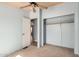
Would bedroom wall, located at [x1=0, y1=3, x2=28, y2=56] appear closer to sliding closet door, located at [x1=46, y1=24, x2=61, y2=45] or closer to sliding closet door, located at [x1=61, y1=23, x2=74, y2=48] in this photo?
sliding closet door, located at [x1=46, y1=24, x2=61, y2=45]

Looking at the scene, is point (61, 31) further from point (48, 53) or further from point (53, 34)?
point (48, 53)

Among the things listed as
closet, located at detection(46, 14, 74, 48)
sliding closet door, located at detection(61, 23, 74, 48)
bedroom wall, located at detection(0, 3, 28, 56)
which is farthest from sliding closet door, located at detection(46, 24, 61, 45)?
bedroom wall, located at detection(0, 3, 28, 56)

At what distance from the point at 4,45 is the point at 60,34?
107 inches

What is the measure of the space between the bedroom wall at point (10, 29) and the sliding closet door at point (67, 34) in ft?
7.18

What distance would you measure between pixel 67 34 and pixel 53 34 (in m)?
0.84

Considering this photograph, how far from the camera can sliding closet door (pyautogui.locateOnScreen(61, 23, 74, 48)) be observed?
12.1 ft

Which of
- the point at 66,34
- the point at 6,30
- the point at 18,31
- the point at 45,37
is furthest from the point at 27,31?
the point at 66,34

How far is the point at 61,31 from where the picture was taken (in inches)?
161

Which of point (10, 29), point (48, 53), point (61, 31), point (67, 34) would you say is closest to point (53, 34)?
point (61, 31)

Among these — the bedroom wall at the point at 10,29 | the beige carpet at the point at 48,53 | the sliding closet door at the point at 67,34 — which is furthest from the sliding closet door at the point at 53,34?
the bedroom wall at the point at 10,29

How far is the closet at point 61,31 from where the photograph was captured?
3.73 m

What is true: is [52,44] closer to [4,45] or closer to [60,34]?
[60,34]

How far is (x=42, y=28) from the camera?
4434mm

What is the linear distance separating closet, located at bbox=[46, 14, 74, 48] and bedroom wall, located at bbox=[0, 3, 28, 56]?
1.70 metres
